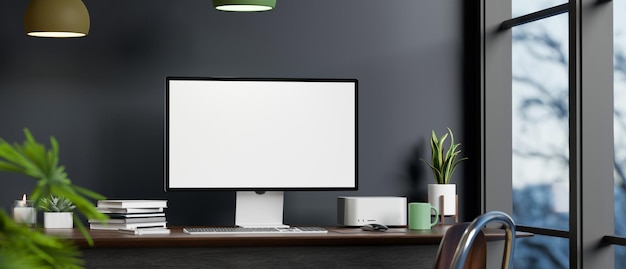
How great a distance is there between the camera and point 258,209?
3428 millimetres

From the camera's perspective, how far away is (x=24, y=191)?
12.1ft

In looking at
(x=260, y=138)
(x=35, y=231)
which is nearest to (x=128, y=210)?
(x=260, y=138)

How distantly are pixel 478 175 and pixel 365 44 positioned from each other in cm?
87

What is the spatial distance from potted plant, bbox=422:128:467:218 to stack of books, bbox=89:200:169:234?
128cm

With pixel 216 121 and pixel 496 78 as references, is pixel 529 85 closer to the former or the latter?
pixel 496 78

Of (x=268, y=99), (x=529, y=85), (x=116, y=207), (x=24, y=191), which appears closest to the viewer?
(x=116, y=207)

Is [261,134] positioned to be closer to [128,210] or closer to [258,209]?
[258,209]

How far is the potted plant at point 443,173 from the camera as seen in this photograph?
3.88 meters

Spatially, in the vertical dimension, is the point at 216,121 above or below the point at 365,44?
below

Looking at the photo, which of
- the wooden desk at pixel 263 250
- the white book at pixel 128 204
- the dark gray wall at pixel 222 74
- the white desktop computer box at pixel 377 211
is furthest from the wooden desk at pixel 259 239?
the dark gray wall at pixel 222 74

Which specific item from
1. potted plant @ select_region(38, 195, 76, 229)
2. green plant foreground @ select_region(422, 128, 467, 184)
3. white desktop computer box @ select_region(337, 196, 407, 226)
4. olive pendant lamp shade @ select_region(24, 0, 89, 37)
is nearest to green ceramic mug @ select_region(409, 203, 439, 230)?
white desktop computer box @ select_region(337, 196, 407, 226)

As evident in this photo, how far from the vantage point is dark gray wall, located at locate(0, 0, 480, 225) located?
3.73 metres

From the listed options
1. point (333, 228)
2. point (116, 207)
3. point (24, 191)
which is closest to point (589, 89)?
point (333, 228)

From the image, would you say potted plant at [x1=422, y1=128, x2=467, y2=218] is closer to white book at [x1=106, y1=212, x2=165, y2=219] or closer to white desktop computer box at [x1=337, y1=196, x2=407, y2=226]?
white desktop computer box at [x1=337, y1=196, x2=407, y2=226]
